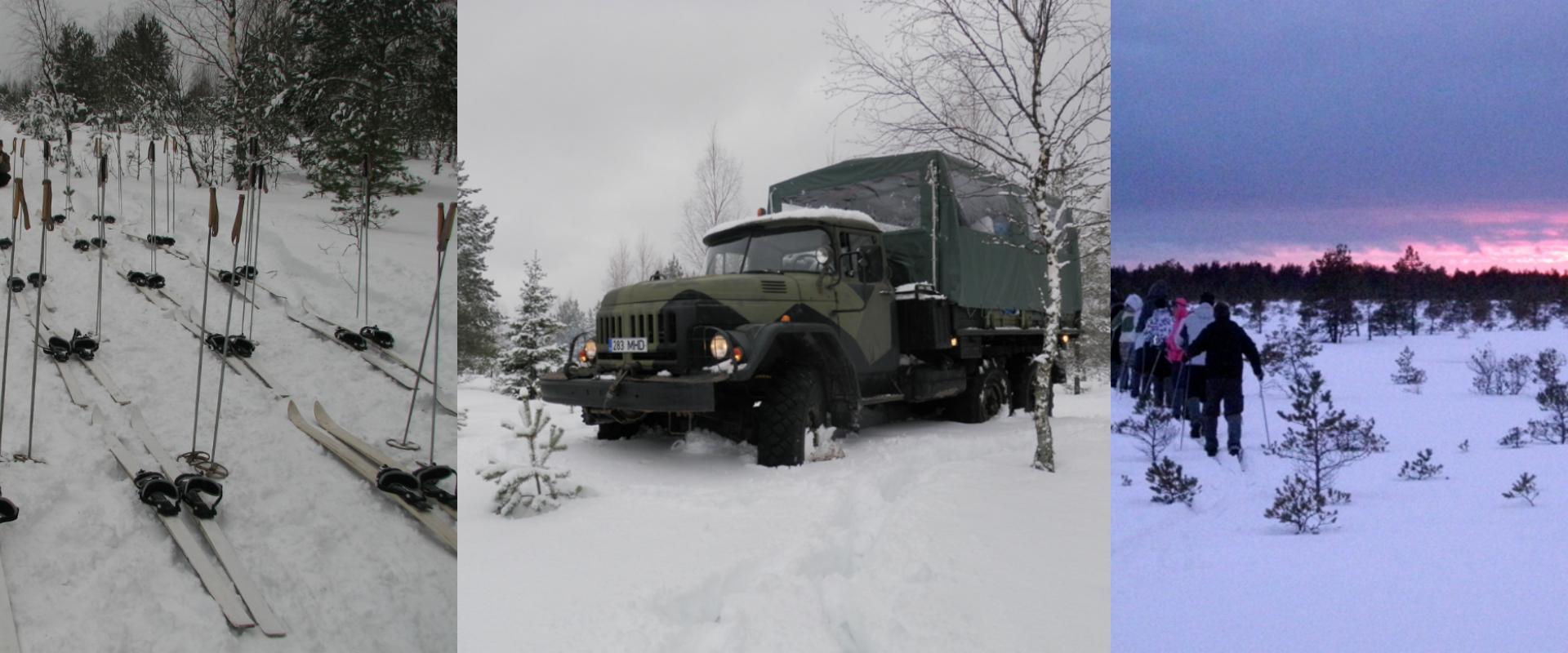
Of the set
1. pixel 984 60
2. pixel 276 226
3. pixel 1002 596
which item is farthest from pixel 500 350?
pixel 276 226

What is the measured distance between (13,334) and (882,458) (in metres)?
2.87

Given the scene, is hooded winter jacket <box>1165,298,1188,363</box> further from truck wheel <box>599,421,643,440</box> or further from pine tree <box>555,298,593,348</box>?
pine tree <box>555,298,593,348</box>

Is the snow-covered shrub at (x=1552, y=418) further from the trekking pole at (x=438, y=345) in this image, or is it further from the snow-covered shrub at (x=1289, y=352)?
the trekking pole at (x=438, y=345)

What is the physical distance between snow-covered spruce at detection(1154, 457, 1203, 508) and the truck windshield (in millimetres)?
1638

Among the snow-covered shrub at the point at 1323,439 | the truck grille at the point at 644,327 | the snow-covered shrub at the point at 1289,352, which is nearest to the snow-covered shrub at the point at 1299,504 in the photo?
the snow-covered shrub at the point at 1323,439

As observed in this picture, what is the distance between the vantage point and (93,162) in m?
0.94

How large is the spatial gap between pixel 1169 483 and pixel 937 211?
184 centimetres

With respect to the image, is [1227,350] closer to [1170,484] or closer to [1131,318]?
[1131,318]

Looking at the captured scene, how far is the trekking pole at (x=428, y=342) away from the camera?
3.53 feet

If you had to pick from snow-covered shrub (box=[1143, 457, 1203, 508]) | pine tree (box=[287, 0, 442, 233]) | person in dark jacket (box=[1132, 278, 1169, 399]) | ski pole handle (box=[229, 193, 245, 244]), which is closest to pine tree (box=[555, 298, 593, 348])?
person in dark jacket (box=[1132, 278, 1169, 399])

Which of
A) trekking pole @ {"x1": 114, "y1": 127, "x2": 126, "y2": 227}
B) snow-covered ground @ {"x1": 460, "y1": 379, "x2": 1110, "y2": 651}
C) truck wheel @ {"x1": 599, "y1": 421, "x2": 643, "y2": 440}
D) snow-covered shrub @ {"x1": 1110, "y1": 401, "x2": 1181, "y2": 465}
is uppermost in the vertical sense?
trekking pole @ {"x1": 114, "y1": 127, "x2": 126, "y2": 227}

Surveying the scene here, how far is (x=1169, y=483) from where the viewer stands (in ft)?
8.12

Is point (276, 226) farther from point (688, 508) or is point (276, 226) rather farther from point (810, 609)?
point (688, 508)

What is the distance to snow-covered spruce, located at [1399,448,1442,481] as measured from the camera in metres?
2.25
